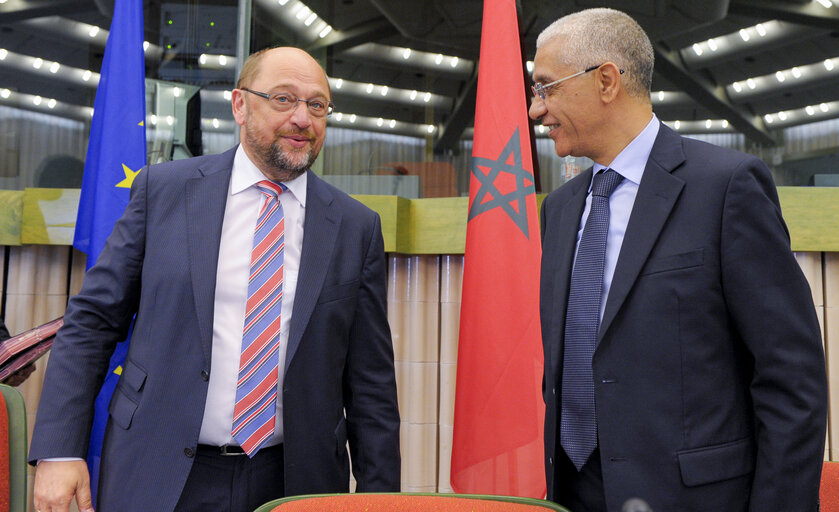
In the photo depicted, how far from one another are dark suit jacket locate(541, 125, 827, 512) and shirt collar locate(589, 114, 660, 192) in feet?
0.24

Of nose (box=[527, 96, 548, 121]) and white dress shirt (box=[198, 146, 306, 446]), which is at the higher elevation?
nose (box=[527, 96, 548, 121])

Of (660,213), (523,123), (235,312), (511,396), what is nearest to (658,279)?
(660,213)

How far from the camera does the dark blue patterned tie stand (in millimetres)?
1442

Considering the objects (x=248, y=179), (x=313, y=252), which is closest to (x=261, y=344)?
(x=313, y=252)

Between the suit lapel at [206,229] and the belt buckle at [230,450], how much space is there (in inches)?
8.5

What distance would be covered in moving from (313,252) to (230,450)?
54 centimetres

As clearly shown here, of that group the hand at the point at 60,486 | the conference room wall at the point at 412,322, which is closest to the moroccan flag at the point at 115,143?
the conference room wall at the point at 412,322

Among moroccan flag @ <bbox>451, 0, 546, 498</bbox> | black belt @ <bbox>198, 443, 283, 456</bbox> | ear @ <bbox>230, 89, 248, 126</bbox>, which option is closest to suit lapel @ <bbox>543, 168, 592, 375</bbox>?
black belt @ <bbox>198, 443, 283, 456</bbox>

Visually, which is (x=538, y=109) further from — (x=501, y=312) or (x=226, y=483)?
(x=501, y=312)

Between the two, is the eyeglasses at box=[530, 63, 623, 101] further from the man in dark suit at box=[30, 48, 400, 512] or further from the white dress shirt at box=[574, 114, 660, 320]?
the man in dark suit at box=[30, 48, 400, 512]

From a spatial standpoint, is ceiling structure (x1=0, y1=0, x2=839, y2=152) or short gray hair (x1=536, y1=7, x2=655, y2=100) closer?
short gray hair (x1=536, y1=7, x2=655, y2=100)

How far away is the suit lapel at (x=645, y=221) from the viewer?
1.37m

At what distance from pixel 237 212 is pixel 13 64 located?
423 centimetres

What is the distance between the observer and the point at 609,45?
155cm
